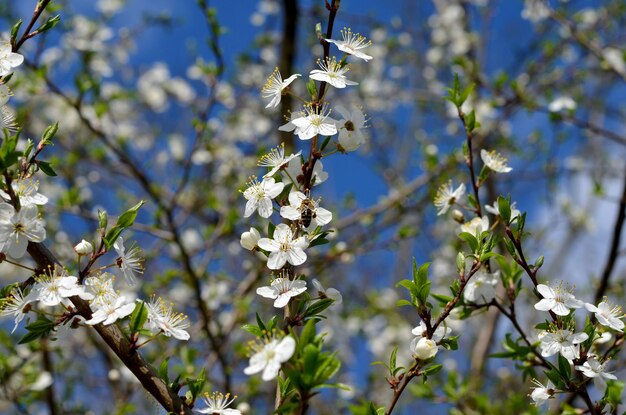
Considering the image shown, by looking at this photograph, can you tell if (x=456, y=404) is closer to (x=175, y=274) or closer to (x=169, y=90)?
(x=175, y=274)

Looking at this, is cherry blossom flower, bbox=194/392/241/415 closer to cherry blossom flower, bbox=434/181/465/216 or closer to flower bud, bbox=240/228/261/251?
flower bud, bbox=240/228/261/251

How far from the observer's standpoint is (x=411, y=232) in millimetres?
3521

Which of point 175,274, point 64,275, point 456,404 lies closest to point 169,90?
point 175,274

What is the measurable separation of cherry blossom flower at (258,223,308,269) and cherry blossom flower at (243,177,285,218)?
0.06 metres

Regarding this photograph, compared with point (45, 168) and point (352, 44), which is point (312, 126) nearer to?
point (352, 44)

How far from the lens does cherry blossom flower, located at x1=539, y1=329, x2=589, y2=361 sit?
1385 millimetres

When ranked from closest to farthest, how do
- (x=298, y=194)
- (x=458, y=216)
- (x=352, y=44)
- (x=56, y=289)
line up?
1. (x=56, y=289)
2. (x=298, y=194)
3. (x=352, y=44)
4. (x=458, y=216)

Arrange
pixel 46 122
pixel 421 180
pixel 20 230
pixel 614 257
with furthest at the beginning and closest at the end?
pixel 46 122 < pixel 421 180 < pixel 614 257 < pixel 20 230

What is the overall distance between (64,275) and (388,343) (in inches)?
236

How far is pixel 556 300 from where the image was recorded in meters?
1.45

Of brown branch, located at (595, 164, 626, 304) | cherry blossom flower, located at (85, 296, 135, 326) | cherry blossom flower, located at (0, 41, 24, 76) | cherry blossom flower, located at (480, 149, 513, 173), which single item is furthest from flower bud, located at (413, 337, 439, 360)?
brown branch, located at (595, 164, 626, 304)

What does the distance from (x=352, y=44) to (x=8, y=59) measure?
83 cm

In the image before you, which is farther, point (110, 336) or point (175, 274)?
point (175, 274)

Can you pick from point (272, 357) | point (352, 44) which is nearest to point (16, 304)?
point (272, 357)
